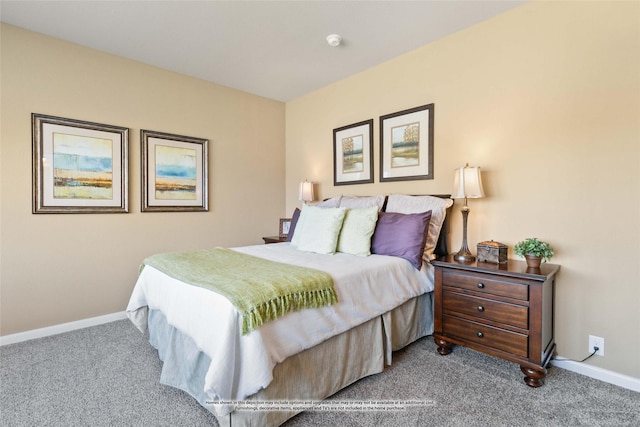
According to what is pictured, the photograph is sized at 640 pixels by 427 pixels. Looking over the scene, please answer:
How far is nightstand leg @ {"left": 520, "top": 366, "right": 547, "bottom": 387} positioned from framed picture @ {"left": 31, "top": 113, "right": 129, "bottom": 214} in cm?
359

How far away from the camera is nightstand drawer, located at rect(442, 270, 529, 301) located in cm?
189

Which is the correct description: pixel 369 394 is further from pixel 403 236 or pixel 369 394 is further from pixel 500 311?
pixel 403 236

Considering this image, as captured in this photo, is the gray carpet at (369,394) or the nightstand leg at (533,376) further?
the nightstand leg at (533,376)

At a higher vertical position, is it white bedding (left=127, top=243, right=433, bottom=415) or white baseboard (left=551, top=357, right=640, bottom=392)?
white bedding (left=127, top=243, right=433, bottom=415)

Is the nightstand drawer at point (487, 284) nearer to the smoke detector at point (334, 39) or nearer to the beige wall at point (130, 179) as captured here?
the smoke detector at point (334, 39)

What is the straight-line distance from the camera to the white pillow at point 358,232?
246cm

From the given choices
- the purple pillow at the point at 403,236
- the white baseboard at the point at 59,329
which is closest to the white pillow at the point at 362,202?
the purple pillow at the point at 403,236

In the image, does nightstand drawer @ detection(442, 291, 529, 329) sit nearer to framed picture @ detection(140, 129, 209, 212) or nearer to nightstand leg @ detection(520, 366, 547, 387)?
nightstand leg @ detection(520, 366, 547, 387)

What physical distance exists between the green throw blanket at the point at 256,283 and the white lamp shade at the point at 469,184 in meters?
1.27

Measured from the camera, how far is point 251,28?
8.41 feet

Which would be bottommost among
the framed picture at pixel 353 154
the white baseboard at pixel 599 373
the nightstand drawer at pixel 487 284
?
the white baseboard at pixel 599 373

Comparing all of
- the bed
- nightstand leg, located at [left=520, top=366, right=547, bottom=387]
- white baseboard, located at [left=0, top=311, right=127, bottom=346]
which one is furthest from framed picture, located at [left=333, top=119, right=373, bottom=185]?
white baseboard, located at [left=0, top=311, right=127, bottom=346]

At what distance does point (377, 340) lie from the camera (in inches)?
80.1

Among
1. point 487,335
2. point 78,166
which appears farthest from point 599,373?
point 78,166
